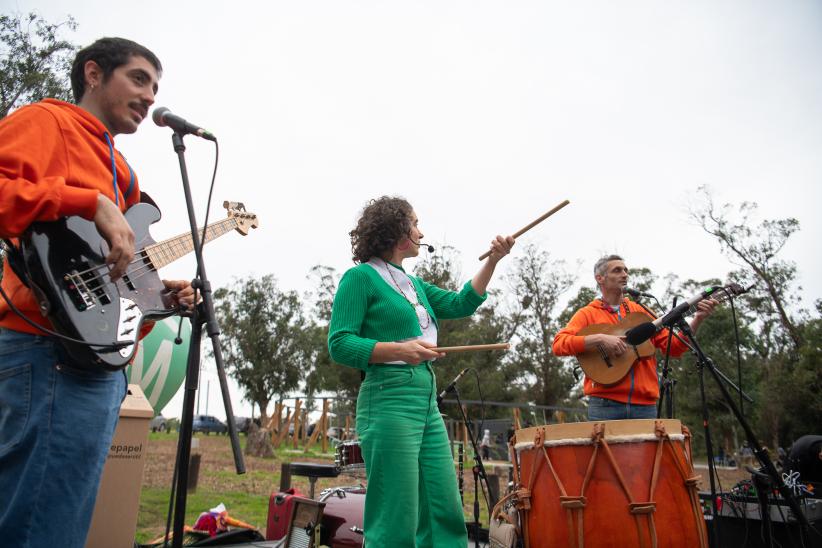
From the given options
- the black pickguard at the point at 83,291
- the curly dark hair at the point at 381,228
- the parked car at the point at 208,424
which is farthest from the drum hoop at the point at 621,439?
the parked car at the point at 208,424

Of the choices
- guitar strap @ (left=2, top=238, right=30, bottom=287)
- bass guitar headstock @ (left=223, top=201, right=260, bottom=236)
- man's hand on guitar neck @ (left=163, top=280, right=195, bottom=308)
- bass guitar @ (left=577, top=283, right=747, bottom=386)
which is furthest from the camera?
bass guitar @ (left=577, top=283, right=747, bottom=386)

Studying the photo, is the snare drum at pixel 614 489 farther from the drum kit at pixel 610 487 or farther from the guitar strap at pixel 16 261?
the guitar strap at pixel 16 261

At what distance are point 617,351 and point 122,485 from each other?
3689 millimetres

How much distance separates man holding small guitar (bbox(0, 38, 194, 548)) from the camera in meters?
1.64

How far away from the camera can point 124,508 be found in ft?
13.5

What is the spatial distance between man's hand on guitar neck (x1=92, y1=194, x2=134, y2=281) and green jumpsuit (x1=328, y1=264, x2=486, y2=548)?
1.14 m

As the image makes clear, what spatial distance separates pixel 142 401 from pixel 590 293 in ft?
90.2

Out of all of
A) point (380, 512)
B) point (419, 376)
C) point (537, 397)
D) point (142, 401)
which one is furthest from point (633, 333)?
point (537, 397)

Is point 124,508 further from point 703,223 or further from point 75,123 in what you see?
A: point 703,223

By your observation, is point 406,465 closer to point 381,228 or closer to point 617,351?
point 381,228

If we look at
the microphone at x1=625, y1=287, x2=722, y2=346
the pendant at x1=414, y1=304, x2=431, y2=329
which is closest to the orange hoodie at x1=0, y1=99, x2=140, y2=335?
the pendant at x1=414, y1=304, x2=431, y2=329

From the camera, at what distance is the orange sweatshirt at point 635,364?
409 cm

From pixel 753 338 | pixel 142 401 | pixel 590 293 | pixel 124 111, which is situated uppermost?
pixel 590 293

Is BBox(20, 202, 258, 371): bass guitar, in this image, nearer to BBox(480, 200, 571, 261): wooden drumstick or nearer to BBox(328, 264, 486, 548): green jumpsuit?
BBox(328, 264, 486, 548): green jumpsuit
